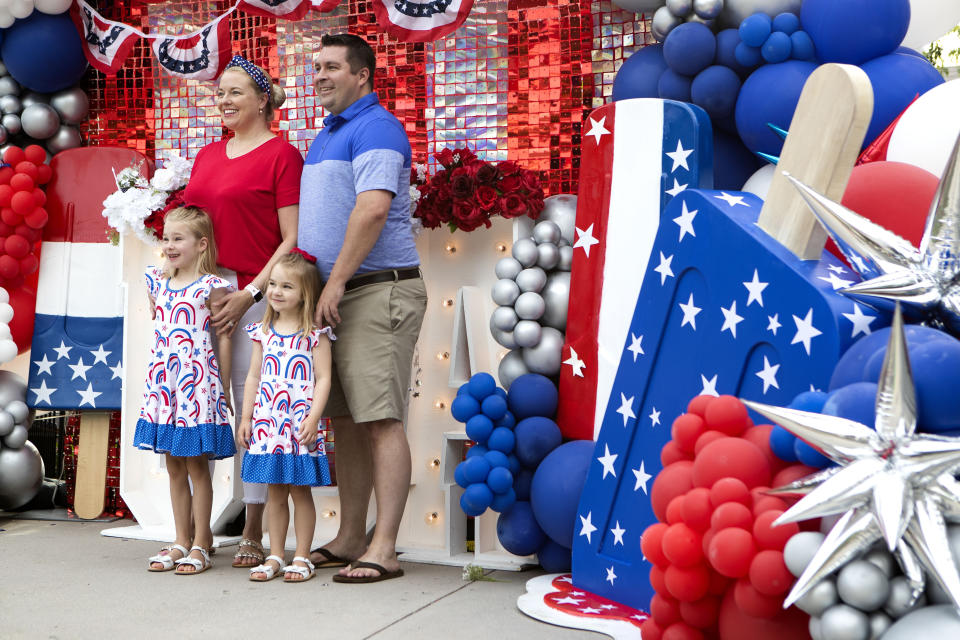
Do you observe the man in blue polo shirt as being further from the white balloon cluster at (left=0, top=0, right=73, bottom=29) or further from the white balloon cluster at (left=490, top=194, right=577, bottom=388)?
the white balloon cluster at (left=0, top=0, right=73, bottom=29)

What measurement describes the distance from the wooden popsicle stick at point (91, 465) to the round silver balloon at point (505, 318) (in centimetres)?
224

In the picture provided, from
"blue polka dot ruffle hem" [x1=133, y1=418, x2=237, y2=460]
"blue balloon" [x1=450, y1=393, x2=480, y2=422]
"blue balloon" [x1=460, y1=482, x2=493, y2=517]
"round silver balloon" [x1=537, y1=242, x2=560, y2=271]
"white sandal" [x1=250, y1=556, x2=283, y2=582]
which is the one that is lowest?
"white sandal" [x1=250, y1=556, x2=283, y2=582]

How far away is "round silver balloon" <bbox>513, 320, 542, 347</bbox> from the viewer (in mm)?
3684

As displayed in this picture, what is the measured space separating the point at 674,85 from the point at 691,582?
7.38ft

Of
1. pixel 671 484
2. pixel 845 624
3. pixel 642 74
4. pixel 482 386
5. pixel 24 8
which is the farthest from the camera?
pixel 24 8

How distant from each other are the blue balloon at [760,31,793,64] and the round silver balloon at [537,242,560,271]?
997 mm

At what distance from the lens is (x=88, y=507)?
491 cm

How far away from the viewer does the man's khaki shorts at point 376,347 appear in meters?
3.64

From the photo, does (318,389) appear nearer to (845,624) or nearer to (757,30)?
(757,30)

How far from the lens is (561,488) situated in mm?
3416

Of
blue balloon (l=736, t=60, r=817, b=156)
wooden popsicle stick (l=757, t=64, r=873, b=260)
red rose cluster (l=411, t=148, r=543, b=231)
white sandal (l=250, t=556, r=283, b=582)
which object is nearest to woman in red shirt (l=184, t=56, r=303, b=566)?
white sandal (l=250, t=556, r=283, b=582)

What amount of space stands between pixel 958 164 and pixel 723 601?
982 millimetres

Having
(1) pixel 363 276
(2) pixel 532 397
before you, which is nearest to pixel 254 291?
(1) pixel 363 276

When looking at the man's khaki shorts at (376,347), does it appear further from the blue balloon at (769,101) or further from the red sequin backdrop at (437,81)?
the blue balloon at (769,101)
